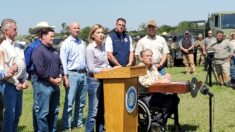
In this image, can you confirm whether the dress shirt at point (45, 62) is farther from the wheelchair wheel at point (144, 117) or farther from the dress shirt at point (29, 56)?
the wheelchair wheel at point (144, 117)

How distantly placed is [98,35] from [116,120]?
6.48ft

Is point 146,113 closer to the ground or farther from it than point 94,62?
closer to the ground

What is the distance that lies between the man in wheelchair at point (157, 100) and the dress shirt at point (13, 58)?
1934 mm

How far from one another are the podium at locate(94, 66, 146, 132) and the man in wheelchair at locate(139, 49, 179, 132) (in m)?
1.68

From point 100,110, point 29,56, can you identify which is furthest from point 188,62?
point 100,110

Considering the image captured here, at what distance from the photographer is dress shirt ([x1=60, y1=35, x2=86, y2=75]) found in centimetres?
764

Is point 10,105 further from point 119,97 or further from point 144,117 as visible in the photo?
point 144,117

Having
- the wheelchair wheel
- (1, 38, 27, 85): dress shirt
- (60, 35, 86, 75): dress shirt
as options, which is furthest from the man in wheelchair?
(1, 38, 27, 85): dress shirt

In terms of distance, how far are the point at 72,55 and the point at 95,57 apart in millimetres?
777

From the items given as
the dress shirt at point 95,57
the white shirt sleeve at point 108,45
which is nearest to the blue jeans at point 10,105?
the dress shirt at point 95,57

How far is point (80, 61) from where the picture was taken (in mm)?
7746

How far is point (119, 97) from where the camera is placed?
5352 millimetres

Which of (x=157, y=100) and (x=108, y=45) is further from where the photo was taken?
(x=108, y=45)

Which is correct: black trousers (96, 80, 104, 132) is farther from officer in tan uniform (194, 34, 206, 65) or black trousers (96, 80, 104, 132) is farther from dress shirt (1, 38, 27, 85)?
officer in tan uniform (194, 34, 206, 65)
